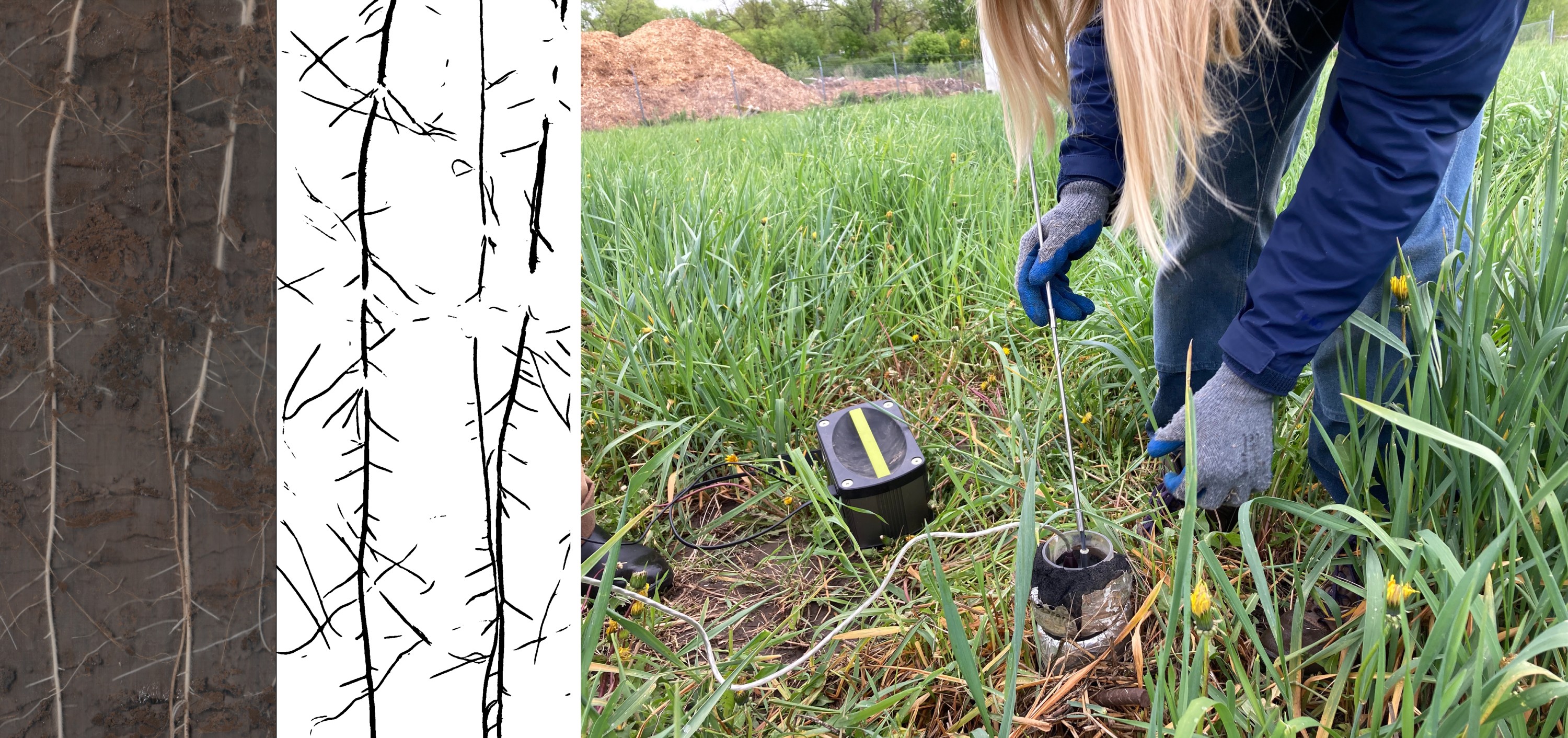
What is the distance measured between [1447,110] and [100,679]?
1205 millimetres

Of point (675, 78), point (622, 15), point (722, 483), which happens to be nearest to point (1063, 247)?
point (722, 483)

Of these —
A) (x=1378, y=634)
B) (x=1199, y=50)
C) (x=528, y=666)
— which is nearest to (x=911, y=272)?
(x=1199, y=50)

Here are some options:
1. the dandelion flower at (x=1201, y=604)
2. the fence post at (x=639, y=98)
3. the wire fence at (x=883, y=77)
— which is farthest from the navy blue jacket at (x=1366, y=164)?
the wire fence at (x=883, y=77)

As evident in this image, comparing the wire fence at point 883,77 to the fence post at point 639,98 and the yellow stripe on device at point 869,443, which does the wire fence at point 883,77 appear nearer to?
the fence post at point 639,98

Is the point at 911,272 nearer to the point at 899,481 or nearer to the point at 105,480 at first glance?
the point at 899,481

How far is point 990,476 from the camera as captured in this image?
1.40 meters

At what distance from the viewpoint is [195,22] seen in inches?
16.6

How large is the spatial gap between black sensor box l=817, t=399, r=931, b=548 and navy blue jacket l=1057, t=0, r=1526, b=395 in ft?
1.84

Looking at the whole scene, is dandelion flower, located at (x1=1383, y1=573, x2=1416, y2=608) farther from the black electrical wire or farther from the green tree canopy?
the green tree canopy

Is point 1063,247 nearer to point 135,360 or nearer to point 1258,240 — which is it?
point 1258,240

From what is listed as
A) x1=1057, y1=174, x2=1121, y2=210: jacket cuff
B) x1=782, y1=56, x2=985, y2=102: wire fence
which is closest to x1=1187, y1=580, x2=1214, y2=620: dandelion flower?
x1=1057, y1=174, x2=1121, y2=210: jacket cuff

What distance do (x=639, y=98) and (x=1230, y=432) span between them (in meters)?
16.8

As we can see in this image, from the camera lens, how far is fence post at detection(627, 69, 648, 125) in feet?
49.7

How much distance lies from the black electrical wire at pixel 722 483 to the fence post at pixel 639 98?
11.5 m
